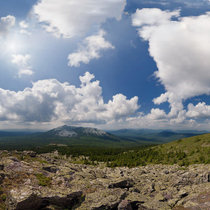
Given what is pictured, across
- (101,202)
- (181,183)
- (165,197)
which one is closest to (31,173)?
(101,202)

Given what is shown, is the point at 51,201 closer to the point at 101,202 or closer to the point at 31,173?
the point at 101,202

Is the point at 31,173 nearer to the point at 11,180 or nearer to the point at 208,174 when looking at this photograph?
the point at 11,180

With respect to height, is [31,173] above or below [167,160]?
above

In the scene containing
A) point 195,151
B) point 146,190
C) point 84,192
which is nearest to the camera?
point 84,192

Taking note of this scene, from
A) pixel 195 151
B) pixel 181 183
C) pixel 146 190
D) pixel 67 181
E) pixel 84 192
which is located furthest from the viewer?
pixel 195 151

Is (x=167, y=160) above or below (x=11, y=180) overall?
below

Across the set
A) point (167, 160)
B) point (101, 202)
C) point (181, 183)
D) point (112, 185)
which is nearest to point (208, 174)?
point (181, 183)

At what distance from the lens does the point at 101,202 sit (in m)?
18.6

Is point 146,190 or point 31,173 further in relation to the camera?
point 146,190

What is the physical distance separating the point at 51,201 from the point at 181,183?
2998cm

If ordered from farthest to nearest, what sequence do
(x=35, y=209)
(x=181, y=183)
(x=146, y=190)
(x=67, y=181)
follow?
(x=181, y=183)
(x=146, y=190)
(x=67, y=181)
(x=35, y=209)

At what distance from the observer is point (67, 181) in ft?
83.8

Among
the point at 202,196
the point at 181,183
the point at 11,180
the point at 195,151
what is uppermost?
the point at 11,180

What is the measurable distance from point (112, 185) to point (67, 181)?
8569mm
